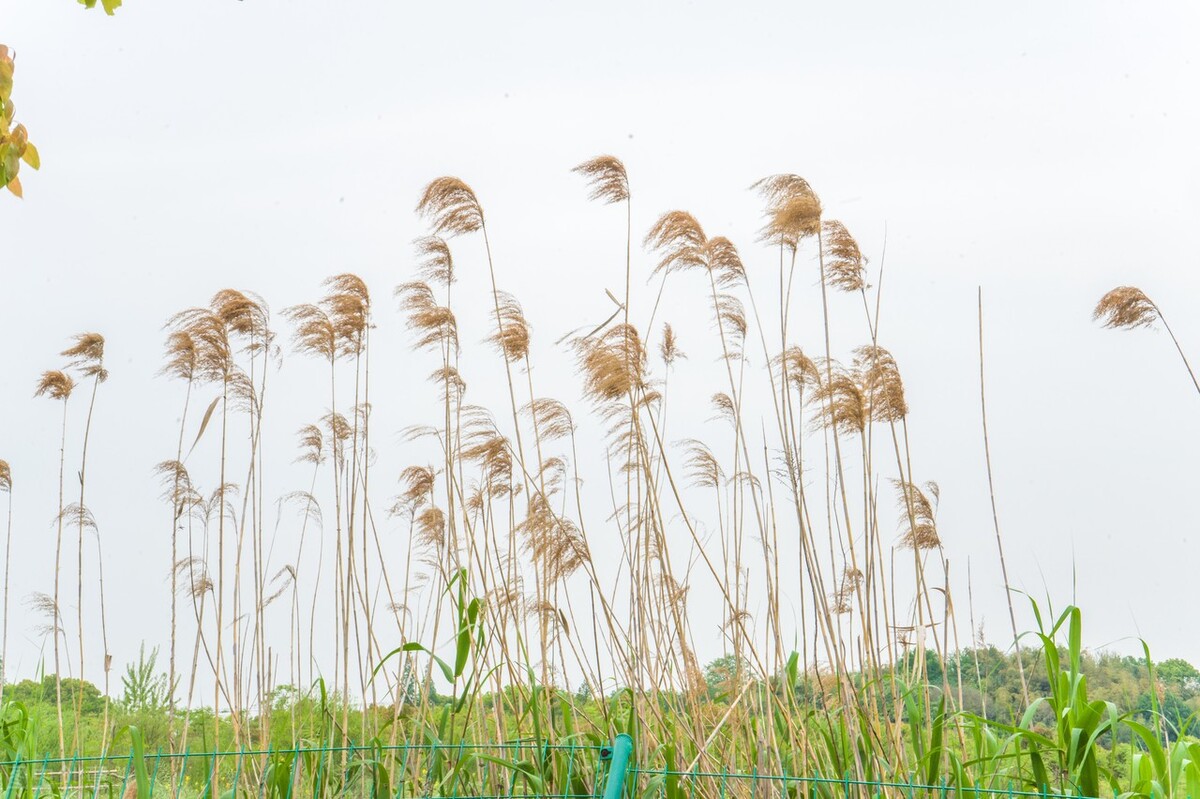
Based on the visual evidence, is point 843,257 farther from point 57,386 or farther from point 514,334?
point 57,386

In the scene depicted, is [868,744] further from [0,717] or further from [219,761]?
[0,717]

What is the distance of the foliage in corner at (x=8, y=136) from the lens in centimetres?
182

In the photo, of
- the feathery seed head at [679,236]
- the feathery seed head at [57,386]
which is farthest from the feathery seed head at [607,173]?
the feathery seed head at [57,386]

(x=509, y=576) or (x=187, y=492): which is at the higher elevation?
(x=187, y=492)

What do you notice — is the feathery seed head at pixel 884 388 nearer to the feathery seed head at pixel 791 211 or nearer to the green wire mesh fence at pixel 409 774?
the feathery seed head at pixel 791 211

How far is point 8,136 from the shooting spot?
6.01 feet

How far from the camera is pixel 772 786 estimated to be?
2.62 m

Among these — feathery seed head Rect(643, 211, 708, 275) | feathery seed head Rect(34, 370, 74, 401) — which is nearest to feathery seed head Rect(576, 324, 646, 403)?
feathery seed head Rect(643, 211, 708, 275)

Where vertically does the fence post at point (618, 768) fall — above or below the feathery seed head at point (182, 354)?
below

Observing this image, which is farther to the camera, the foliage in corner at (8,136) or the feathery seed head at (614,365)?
the feathery seed head at (614,365)

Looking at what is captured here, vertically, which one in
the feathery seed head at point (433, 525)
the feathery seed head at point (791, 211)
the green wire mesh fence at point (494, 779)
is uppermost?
the feathery seed head at point (791, 211)

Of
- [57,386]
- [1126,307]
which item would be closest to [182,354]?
[57,386]

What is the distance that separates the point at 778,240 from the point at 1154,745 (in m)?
1.58

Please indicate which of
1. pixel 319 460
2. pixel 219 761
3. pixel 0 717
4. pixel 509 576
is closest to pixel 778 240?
pixel 509 576
